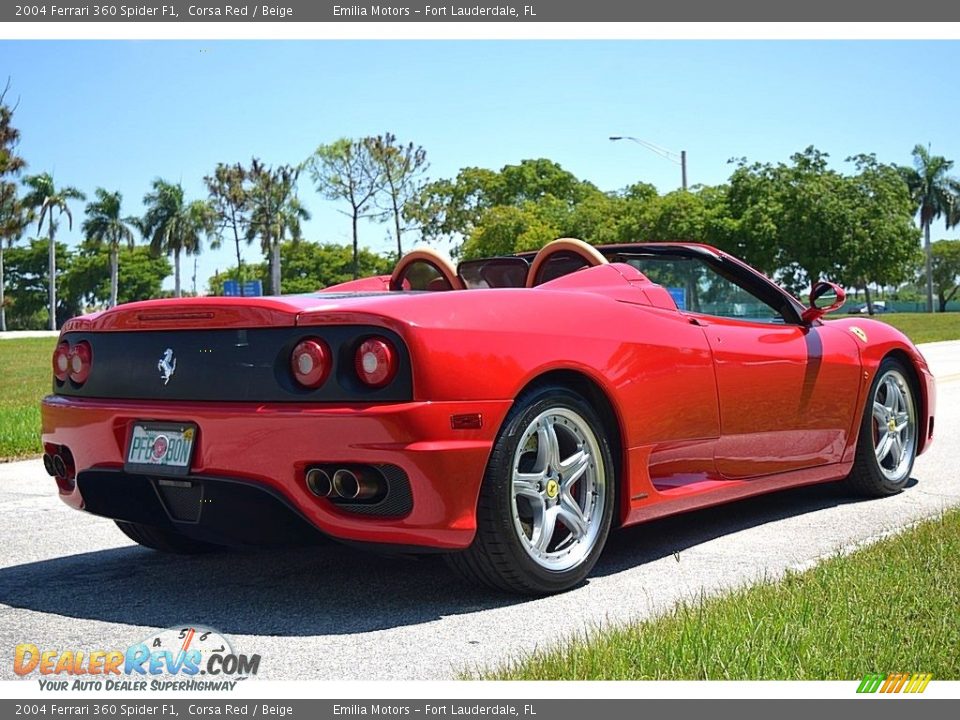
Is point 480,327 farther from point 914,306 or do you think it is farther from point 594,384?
point 914,306

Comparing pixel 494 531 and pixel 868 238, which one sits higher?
pixel 868 238

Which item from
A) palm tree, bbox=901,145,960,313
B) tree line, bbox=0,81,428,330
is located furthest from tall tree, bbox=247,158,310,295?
palm tree, bbox=901,145,960,313

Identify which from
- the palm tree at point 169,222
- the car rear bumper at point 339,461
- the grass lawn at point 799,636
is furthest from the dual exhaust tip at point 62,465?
the palm tree at point 169,222

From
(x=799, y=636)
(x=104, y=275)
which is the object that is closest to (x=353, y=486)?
(x=799, y=636)

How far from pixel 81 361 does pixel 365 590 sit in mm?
1430

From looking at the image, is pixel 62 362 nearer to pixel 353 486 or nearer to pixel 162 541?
pixel 162 541

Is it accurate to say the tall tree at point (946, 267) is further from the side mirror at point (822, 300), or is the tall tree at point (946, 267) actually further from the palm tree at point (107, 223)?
the side mirror at point (822, 300)

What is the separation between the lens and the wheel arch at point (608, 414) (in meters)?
4.38

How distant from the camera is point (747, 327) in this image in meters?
5.43

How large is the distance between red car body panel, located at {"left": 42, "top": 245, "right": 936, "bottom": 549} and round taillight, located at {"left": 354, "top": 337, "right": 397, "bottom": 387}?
0.06 m

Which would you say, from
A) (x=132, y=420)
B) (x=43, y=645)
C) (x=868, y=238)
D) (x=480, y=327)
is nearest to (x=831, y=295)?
(x=480, y=327)

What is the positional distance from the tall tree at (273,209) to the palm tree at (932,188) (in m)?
52.0

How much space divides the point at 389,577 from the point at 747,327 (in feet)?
6.68

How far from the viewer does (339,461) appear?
12.4 ft
